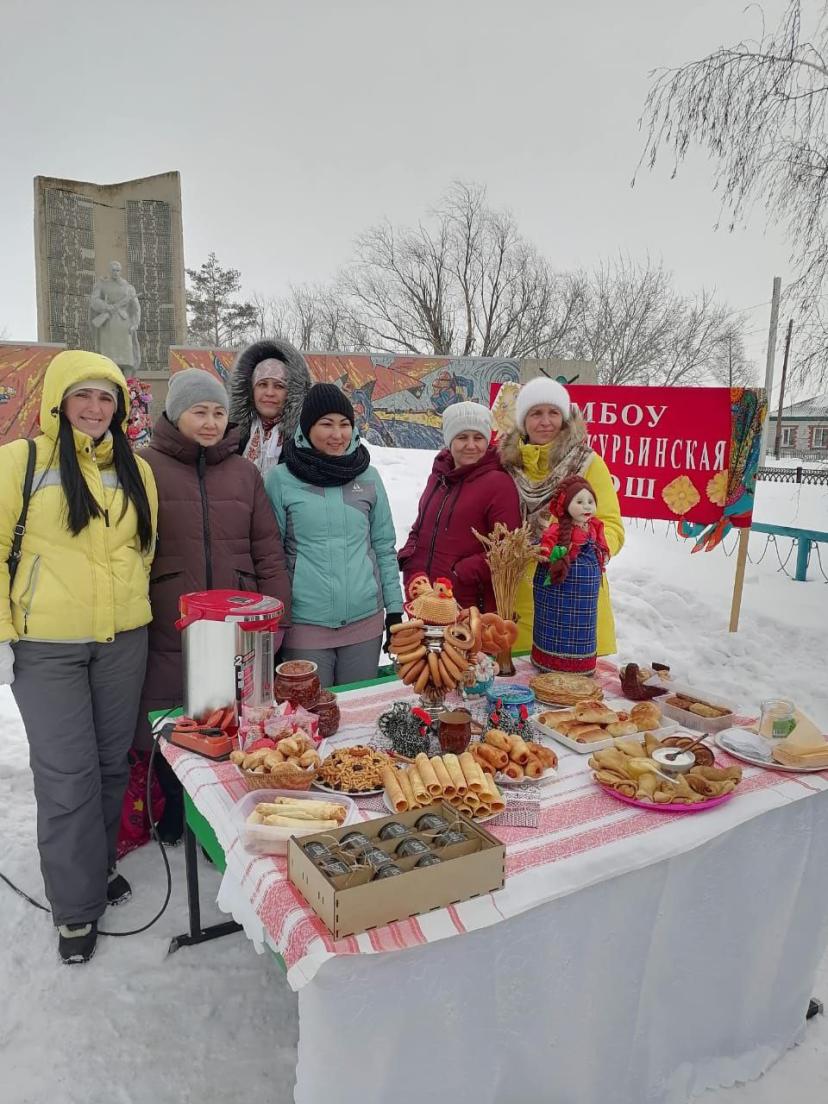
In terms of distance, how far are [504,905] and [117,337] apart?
50.4 ft

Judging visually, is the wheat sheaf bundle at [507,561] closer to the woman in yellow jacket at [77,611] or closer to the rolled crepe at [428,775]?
the rolled crepe at [428,775]

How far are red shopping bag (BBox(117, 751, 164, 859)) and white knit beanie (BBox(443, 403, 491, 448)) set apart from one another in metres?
1.99

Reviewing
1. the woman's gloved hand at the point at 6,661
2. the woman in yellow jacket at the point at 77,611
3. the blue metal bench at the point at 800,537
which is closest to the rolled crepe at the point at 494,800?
the woman in yellow jacket at the point at 77,611

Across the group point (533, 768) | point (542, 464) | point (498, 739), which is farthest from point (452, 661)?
point (542, 464)

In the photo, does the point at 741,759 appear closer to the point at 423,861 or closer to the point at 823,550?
the point at 423,861

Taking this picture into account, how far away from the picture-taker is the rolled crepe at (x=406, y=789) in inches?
65.9

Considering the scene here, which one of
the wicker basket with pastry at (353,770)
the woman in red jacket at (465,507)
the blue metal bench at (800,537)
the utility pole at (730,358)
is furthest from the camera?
the utility pole at (730,358)

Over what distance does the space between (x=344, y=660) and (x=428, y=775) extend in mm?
1325

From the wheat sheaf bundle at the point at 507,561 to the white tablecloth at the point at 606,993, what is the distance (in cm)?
105

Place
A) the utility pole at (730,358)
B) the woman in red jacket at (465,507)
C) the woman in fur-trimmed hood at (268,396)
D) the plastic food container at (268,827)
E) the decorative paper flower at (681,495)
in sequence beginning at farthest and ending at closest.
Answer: the utility pole at (730,358) → the decorative paper flower at (681,495) → the woman in fur-trimmed hood at (268,396) → the woman in red jacket at (465,507) → the plastic food container at (268,827)

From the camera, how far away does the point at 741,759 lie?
1.99 metres

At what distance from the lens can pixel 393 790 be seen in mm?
1714

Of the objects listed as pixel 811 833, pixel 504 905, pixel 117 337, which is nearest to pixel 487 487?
pixel 811 833

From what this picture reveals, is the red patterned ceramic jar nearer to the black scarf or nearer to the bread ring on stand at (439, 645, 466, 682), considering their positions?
the bread ring on stand at (439, 645, 466, 682)
